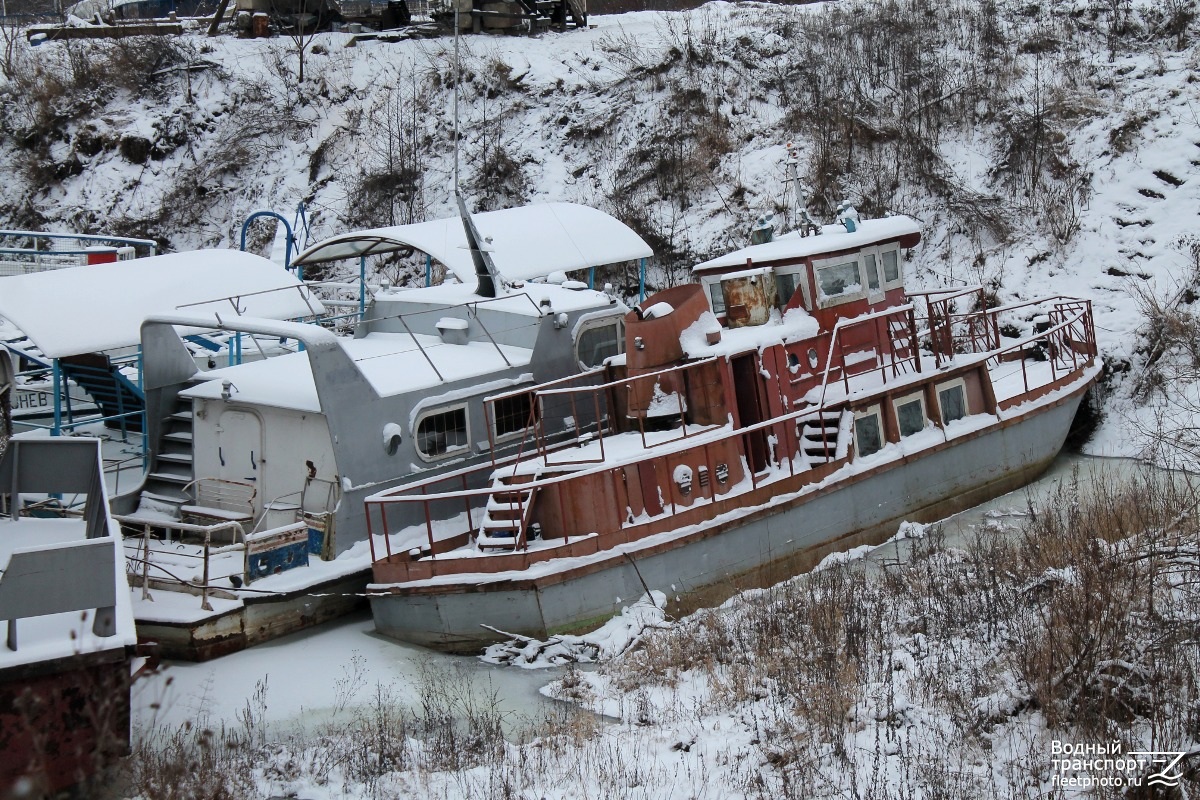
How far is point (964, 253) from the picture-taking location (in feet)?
72.1

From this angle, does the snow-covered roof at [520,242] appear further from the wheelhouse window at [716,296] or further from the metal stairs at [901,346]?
the metal stairs at [901,346]

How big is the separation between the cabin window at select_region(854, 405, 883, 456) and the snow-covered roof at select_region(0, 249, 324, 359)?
8.27m

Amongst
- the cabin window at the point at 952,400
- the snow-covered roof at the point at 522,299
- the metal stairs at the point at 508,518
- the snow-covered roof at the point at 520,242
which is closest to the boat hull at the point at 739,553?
the cabin window at the point at 952,400

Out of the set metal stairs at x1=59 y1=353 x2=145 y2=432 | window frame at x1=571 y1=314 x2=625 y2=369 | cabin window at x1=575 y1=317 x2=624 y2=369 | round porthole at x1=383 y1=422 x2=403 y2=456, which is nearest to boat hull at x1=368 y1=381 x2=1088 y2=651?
round porthole at x1=383 y1=422 x2=403 y2=456

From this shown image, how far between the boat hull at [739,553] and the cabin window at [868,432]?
33cm

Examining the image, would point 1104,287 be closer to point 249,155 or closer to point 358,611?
point 358,611

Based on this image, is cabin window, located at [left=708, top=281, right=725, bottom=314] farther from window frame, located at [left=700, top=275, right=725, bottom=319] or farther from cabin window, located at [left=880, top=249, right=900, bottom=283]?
cabin window, located at [left=880, top=249, right=900, bottom=283]

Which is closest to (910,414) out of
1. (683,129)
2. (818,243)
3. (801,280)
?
(801,280)

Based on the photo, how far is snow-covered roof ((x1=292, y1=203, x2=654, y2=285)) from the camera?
17.8 metres

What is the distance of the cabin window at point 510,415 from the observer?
13.8 meters

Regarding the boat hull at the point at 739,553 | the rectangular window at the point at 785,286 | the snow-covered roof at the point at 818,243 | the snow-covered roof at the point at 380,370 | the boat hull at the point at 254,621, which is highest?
the snow-covered roof at the point at 818,243

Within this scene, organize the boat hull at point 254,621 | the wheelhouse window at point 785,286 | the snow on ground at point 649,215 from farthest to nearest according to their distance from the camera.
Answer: the wheelhouse window at point 785,286 → the boat hull at point 254,621 → the snow on ground at point 649,215

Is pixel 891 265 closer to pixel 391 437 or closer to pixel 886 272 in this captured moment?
pixel 886 272

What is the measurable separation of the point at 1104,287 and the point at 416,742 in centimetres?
1615
